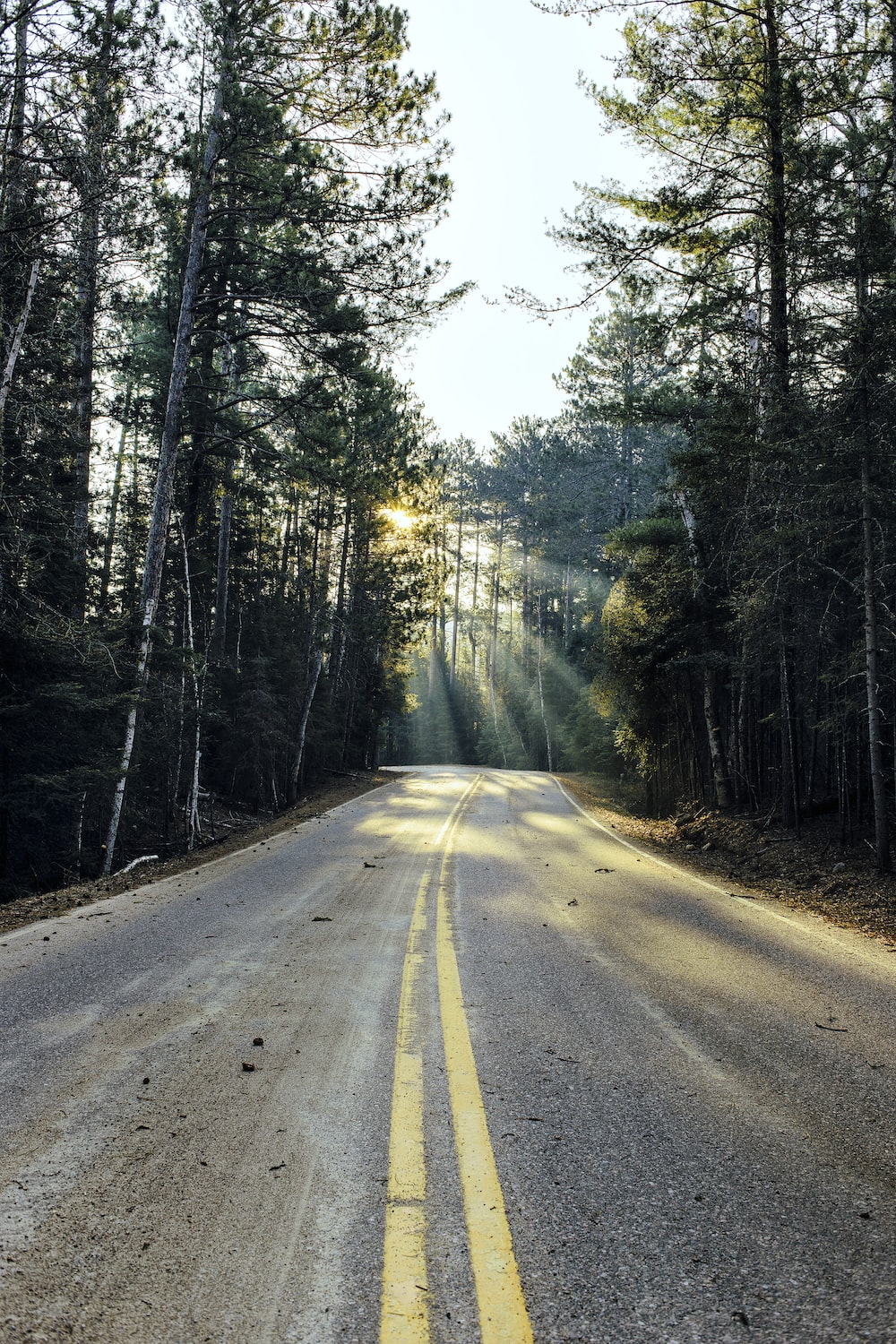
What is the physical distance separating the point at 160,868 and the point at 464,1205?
31.1 ft

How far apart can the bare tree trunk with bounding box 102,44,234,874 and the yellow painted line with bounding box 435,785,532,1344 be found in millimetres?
9076

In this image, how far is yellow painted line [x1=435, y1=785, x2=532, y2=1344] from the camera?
2.08 meters

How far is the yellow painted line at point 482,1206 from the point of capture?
2.08 meters

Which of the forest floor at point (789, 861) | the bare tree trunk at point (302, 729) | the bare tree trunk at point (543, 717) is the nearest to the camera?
the forest floor at point (789, 861)

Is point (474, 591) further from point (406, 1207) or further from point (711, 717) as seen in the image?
point (406, 1207)

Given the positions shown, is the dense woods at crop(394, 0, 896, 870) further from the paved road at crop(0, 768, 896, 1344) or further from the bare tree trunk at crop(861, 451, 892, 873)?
the paved road at crop(0, 768, 896, 1344)

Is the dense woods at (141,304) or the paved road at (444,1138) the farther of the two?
the dense woods at (141,304)

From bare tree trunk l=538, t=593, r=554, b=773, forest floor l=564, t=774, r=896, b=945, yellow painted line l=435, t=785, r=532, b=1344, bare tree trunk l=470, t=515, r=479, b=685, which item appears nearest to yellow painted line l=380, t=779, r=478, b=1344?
yellow painted line l=435, t=785, r=532, b=1344

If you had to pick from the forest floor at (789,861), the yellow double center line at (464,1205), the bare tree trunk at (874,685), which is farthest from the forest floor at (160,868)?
the bare tree trunk at (874,685)

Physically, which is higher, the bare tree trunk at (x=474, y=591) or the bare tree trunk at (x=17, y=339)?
the bare tree trunk at (x=474, y=591)

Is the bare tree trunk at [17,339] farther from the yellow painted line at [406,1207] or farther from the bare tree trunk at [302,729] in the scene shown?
the bare tree trunk at [302,729]

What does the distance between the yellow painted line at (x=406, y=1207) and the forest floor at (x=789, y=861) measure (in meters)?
5.37

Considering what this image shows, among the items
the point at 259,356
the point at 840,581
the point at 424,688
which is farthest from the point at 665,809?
the point at 424,688

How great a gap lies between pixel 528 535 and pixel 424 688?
2032cm
